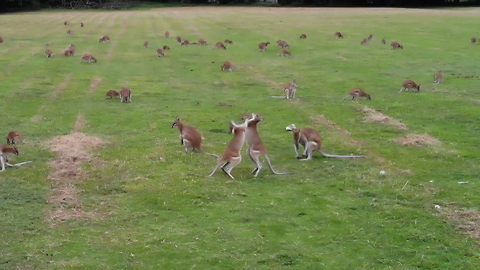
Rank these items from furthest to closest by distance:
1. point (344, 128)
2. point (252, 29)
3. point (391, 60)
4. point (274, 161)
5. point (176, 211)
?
point (252, 29) → point (391, 60) → point (344, 128) → point (274, 161) → point (176, 211)

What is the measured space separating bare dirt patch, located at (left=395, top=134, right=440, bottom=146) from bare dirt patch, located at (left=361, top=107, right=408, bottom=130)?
869mm

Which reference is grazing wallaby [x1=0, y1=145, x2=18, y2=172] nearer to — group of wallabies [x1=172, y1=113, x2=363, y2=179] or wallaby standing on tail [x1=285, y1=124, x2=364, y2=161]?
group of wallabies [x1=172, y1=113, x2=363, y2=179]

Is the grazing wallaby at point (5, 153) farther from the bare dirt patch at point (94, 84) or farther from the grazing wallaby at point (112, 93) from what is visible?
the bare dirt patch at point (94, 84)

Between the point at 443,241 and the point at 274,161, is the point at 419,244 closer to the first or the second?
the point at 443,241

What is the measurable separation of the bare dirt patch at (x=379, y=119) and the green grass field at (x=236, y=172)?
0.11 metres

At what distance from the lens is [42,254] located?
8.12 m

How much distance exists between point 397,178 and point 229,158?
3146 millimetres

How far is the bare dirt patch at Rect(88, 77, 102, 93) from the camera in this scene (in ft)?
69.0

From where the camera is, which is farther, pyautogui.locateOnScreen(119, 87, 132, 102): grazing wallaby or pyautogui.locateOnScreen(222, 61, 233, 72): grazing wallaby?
pyautogui.locateOnScreen(222, 61, 233, 72): grazing wallaby

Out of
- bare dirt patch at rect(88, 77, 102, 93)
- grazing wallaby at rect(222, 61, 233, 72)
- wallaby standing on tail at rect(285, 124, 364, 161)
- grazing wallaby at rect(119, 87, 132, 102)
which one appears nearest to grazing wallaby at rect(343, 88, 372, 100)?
wallaby standing on tail at rect(285, 124, 364, 161)

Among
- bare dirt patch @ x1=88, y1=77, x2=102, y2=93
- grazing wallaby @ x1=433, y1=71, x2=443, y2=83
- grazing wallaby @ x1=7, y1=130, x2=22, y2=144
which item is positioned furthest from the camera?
grazing wallaby @ x1=433, y1=71, x2=443, y2=83

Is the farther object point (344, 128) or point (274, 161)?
point (344, 128)

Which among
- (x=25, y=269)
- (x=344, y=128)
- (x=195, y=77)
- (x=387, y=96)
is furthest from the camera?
(x=195, y=77)

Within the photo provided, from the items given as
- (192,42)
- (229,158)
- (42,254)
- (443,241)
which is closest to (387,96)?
(229,158)
